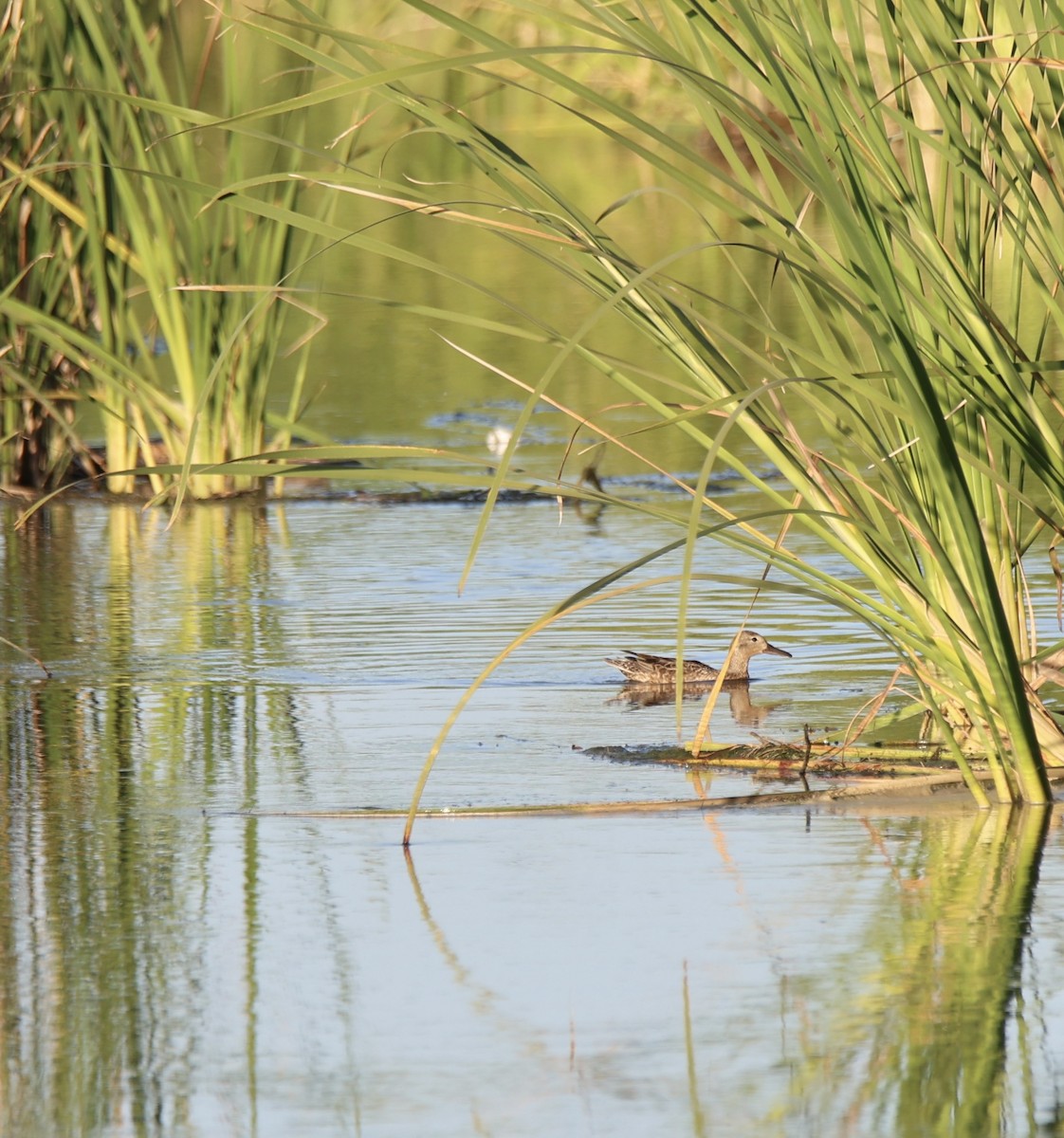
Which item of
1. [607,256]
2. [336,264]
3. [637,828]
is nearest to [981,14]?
[607,256]

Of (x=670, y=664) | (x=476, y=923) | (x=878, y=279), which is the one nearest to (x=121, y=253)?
(x=670, y=664)

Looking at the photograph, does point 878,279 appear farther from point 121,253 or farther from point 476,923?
point 121,253

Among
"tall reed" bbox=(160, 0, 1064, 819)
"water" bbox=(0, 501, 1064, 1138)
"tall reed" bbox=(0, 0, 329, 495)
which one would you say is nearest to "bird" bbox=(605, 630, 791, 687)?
"water" bbox=(0, 501, 1064, 1138)

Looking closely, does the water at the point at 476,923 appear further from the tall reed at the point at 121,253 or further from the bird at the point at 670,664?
the tall reed at the point at 121,253

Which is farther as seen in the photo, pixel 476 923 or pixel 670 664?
pixel 670 664

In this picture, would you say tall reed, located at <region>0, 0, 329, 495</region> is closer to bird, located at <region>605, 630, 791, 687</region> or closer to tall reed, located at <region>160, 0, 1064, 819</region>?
bird, located at <region>605, 630, 791, 687</region>

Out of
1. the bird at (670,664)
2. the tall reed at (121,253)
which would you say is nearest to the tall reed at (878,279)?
the bird at (670,664)

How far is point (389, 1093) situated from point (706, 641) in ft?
9.95

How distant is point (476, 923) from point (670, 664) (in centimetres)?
175

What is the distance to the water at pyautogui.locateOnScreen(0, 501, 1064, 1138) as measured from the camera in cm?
247

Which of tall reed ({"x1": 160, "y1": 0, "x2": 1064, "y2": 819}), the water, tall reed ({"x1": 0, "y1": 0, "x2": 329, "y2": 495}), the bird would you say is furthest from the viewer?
tall reed ({"x1": 0, "y1": 0, "x2": 329, "y2": 495})

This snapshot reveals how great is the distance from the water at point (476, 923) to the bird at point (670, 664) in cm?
6

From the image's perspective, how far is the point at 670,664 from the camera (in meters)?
4.76

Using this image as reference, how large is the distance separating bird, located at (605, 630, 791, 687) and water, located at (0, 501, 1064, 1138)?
0.18ft
